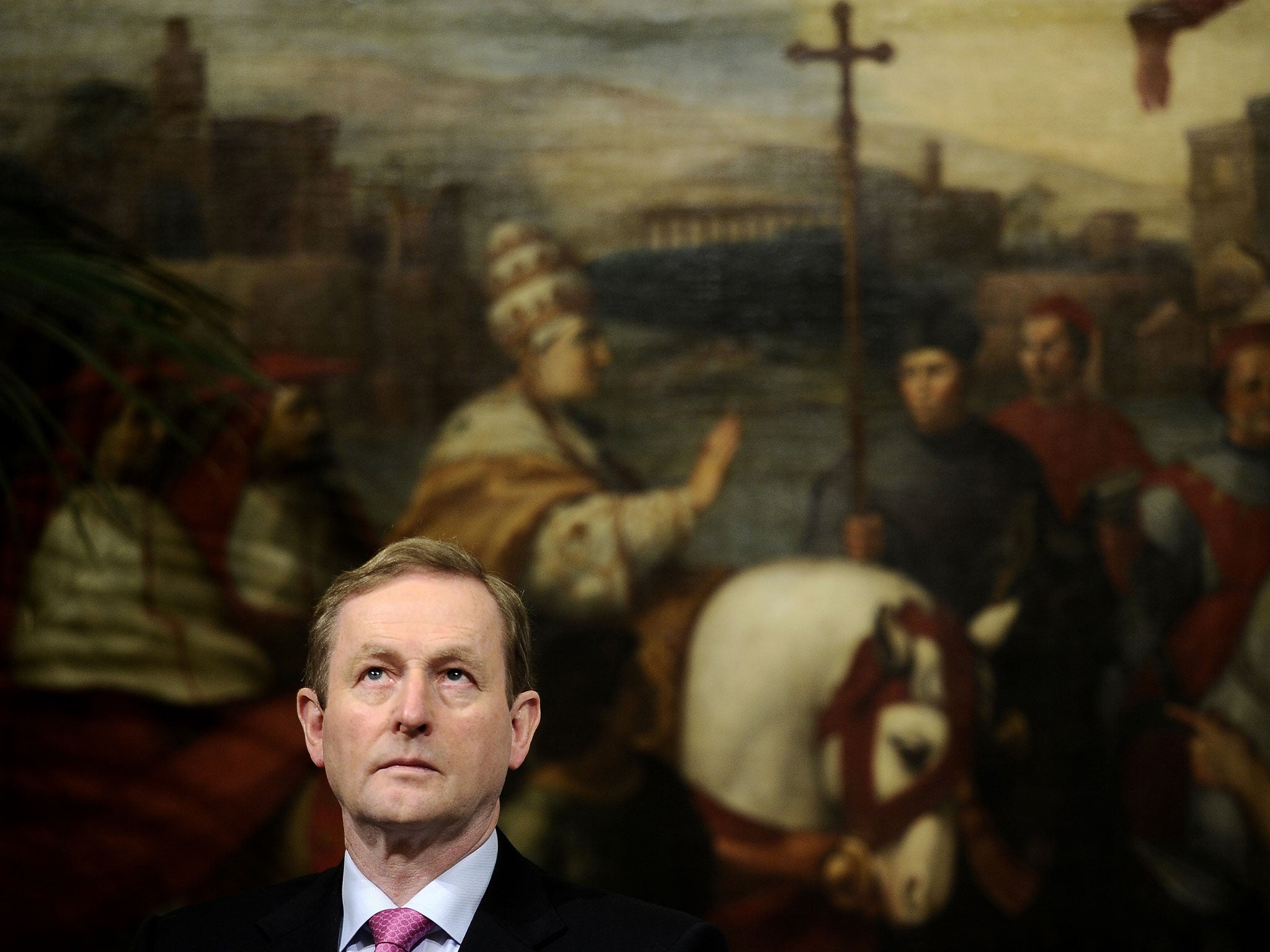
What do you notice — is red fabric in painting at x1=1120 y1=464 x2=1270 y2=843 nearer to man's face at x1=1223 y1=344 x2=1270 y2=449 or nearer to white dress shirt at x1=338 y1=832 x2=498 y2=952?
man's face at x1=1223 y1=344 x2=1270 y2=449

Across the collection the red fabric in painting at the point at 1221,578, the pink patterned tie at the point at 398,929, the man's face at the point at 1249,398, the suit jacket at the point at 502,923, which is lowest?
the red fabric in painting at the point at 1221,578

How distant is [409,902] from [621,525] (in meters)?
3.47

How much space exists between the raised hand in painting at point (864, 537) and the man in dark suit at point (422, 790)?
3395 mm

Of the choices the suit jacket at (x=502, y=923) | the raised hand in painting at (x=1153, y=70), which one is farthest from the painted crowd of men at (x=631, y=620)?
the suit jacket at (x=502, y=923)

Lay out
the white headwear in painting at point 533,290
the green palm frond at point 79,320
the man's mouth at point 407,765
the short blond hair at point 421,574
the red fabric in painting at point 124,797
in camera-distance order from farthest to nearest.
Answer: the white headwear in painting at point 533,290 < the red fabric in painting at point 124,797 < the green palm frond at point 79,320 < the short blond hair at point 421,574 < the man's mouth at point 407,765

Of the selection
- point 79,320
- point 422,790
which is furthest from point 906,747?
point 422,790

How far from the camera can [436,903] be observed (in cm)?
155

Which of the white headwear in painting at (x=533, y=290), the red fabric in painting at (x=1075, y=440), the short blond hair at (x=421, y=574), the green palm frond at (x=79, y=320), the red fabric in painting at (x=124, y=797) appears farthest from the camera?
the white headwear in painting at (x=533, y=290)

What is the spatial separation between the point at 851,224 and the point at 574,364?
1.17m

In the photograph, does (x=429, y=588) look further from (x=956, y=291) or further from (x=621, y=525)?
(x=956, y=291)

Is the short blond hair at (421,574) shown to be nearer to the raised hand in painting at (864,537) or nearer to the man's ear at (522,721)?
the man's ear at (522,721)

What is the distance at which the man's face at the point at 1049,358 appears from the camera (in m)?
5.04

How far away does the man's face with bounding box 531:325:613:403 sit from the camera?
5.07 m

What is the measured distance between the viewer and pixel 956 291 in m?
5.05
